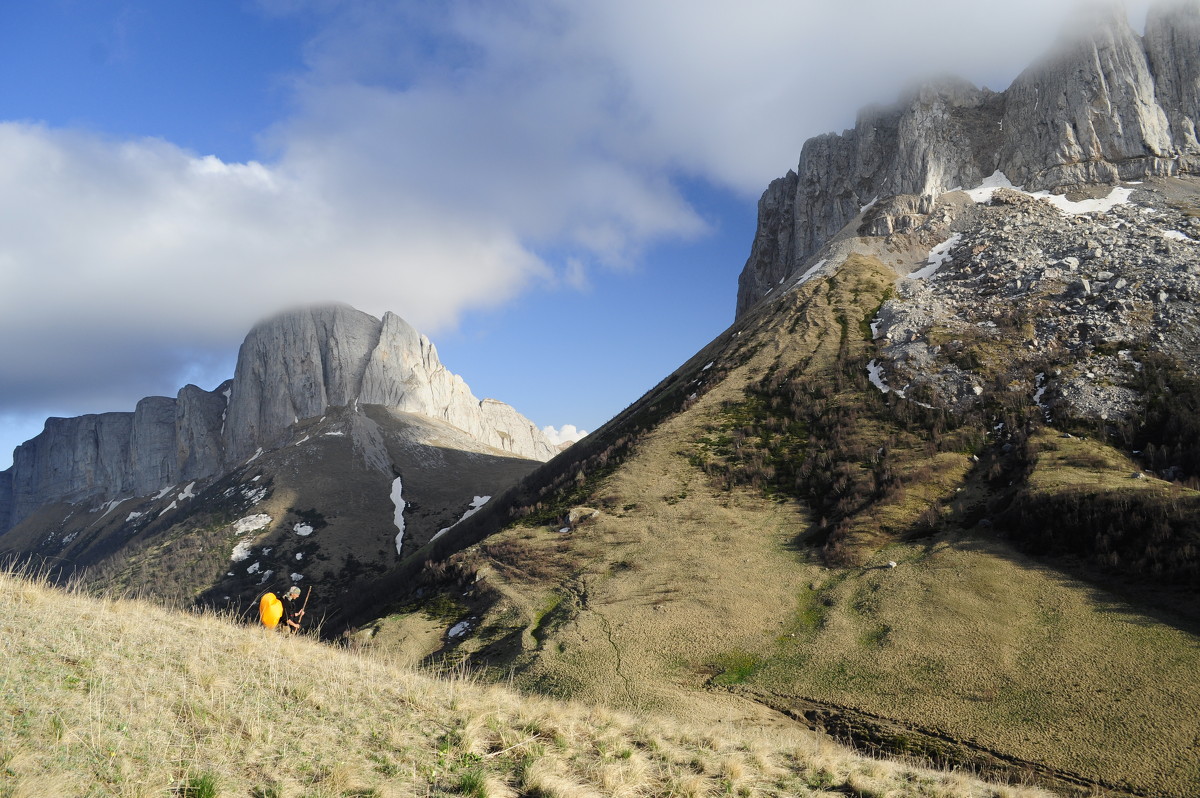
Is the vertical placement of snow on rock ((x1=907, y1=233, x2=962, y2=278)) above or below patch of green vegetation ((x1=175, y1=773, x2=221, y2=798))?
above

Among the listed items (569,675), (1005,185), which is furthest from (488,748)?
(1005,185)

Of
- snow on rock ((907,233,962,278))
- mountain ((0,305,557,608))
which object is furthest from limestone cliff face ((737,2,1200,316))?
mountain ((0,305,557,608))

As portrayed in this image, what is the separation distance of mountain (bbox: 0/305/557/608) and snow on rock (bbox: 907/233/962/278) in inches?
3049

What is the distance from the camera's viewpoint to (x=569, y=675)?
107ft

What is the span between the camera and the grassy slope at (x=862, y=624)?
22.7 metres

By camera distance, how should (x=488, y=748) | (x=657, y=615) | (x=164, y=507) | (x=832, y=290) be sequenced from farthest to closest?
(x=164, y=507)
(x=832, y=290)
(x=657, y=615)
(x=488, y=748)

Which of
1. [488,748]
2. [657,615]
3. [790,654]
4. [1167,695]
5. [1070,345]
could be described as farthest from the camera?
[1070,345]

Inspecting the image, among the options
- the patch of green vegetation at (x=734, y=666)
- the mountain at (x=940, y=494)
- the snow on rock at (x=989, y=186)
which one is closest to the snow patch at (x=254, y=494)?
the mountain at (x=940, y=494)

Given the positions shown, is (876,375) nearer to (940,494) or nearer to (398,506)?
(940,494)

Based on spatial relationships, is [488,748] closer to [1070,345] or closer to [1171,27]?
[1070,345]

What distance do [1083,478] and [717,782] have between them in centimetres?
3657

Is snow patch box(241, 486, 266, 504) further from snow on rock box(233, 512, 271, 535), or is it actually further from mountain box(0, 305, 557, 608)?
snow on rock box(233, 512, 271, 535)

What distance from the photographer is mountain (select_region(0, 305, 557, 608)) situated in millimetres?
103688

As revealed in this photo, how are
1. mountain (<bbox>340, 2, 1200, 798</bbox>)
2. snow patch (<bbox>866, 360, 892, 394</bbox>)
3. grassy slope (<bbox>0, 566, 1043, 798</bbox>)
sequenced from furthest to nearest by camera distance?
1. snow patch (<bbox>866, 360, 892, 394</bbox>)
2. mountain (<bbox>340, 2, 1200, 798</bbox>)
3. grassy slope (<bbox>0, 566, 1043, 798</bbox>)
